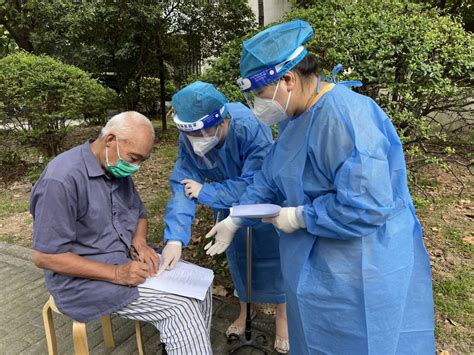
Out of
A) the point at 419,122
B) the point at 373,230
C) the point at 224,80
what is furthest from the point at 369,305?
the point at 224,80

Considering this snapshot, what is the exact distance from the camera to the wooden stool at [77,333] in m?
2.03

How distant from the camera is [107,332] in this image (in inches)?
106

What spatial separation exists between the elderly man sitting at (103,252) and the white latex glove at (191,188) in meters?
0.35

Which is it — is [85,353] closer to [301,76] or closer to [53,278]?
[53,278]

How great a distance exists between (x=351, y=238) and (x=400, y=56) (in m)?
2.12

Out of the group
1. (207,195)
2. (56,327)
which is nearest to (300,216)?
(207,195)

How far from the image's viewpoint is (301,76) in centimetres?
161

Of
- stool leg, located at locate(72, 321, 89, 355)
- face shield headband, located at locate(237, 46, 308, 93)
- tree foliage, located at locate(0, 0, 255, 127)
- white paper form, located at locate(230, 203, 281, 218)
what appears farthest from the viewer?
tree foliage, located at locate(0, 0, 255, 127)

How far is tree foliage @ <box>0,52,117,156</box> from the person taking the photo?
5.86m

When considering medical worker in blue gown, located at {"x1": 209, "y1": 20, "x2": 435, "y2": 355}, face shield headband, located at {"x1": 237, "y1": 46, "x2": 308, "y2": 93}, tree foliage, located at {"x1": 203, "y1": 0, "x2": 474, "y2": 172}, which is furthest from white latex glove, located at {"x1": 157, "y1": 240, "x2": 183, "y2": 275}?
tree foliage, located at {"x1": 203, "y1": 0, "x2": 474, "y2": 172}

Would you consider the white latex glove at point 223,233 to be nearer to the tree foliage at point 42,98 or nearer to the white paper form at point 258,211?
the white paper form at point 258,211

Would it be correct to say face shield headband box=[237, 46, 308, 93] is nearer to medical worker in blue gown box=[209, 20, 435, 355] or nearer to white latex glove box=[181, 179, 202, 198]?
medical worker in blue gown box=[209, 20, 435, 355]

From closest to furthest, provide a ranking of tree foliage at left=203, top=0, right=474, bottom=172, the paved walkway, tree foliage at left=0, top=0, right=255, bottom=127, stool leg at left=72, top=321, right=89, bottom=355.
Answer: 1. stool leg at left=72, top=321, right=89, bottom=355
2. the paved walkway
3. tree foliage at left=203, top=0, right=474, bottom=172
4. tree foliage at left=0, top=0, right=255, bottom=127

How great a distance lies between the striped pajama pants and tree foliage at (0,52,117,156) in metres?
4.75
